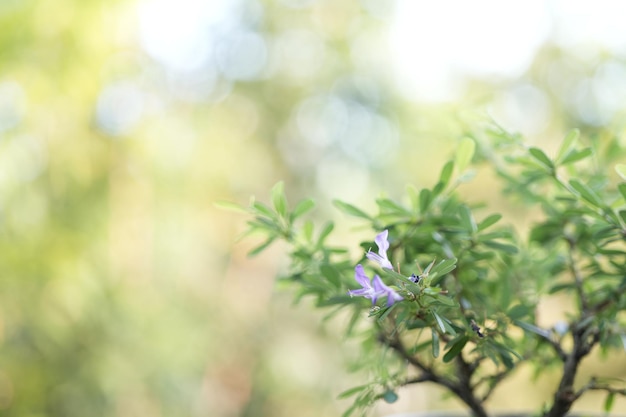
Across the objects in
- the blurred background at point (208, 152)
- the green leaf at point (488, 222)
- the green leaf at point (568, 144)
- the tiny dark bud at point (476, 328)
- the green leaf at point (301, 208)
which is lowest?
the blurred background at point (208, 152)

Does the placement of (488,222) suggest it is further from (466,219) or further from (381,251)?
(381,251)

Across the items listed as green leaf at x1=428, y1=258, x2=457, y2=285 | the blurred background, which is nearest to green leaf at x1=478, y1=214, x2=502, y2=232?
green leaf at x1=428, y1=258, x2=457, y2=285

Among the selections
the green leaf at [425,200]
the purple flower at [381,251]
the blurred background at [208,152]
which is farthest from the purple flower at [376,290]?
the blurred background at [208,152]

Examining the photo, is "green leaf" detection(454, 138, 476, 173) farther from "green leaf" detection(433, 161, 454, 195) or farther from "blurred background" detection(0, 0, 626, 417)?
"blurred background" detection(0, 0, 626, 417)

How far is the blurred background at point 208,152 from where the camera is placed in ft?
4.91

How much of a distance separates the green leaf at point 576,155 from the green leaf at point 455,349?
0.53 ft

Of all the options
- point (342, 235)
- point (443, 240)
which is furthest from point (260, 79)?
point (443, 240)

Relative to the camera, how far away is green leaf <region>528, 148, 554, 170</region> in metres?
0.44

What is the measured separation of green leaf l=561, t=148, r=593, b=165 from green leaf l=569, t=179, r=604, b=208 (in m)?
0.03

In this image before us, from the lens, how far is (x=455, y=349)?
0.40 meters

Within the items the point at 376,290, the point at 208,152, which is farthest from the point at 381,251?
the point at 208,152

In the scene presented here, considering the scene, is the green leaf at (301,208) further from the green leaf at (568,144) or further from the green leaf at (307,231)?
the green leaf at (568,144)

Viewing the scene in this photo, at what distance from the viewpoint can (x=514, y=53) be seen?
9.29ft

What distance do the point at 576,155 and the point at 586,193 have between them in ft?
0.15
